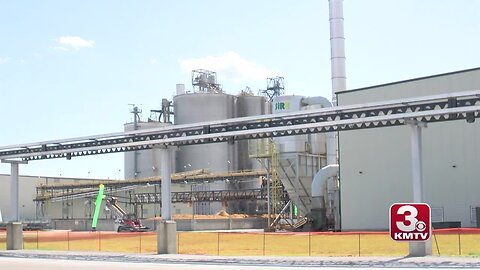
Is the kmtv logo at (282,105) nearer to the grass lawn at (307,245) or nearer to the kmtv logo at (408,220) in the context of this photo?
the grass lawn at (307,245)

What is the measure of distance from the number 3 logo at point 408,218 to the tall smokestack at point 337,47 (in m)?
36.1

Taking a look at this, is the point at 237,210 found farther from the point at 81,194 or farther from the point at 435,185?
the point at 435,185

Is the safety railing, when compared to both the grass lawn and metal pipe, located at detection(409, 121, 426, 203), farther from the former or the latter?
metal pipe, located at detection(409, 121, 426, 203)

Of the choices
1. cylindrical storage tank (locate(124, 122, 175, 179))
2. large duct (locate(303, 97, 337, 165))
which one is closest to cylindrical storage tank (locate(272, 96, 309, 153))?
large duct (locate(303, 97, 337, 165))

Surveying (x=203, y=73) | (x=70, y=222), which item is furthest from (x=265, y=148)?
(x=203, y=73)

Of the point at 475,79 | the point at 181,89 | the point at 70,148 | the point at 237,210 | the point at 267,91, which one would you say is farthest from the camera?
the point at 267,91

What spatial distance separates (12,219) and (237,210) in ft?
163

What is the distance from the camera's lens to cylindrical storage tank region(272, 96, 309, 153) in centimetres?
5384

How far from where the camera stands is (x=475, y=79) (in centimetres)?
4128

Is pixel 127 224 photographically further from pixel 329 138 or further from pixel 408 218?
pixel 408 218

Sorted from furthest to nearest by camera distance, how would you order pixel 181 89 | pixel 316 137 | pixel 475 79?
pixel 181 89 < pixel 316 137 < pixel 475 79

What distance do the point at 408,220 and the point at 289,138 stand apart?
35575 mm

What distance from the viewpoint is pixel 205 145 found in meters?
89.4

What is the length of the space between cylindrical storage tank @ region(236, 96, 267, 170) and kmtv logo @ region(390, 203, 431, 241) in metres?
72.3
